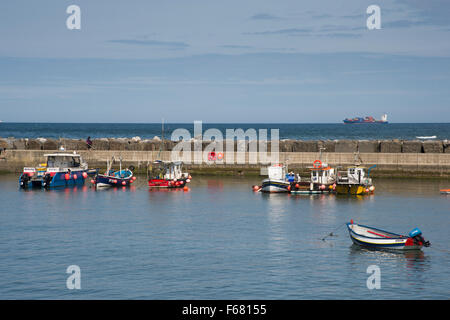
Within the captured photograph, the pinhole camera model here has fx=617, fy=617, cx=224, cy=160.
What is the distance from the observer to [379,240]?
94.5 ft

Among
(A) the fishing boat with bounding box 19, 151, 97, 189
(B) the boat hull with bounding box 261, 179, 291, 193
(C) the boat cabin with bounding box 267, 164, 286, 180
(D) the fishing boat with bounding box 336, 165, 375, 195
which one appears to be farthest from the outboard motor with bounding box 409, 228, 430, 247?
(A) the fishing boat with bounding box 19, 151, 97, 189

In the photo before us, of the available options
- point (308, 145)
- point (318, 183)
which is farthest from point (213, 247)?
point (308, 145)

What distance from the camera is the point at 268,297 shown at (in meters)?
21.8

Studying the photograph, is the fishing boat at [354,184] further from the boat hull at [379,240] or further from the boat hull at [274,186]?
the boat hull at [379,240]

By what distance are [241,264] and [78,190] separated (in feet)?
99.8

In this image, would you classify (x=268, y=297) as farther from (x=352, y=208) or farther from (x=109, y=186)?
(x=109, y=186)

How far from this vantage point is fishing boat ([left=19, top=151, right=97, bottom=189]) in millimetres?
54156

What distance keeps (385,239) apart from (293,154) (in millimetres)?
33539

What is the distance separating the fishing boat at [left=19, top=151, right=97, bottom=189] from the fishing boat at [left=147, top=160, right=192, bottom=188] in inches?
269

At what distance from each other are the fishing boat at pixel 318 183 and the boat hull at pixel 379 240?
21047 millimetres

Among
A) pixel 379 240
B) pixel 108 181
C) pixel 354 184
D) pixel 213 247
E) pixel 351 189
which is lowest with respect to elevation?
pixel 213 247

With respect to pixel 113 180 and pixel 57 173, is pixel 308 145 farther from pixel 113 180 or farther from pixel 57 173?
pixel 57 173

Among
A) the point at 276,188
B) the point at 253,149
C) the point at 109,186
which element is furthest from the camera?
the point at 253,149
